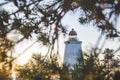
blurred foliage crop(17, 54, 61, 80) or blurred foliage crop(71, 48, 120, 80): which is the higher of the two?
blurred foliage crop(17, 54, 61, 80)

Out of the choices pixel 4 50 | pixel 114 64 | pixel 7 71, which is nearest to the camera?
pixel 7 71

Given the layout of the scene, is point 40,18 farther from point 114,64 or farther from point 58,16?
point 114,64

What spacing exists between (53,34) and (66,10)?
21 cm

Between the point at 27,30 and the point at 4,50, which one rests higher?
the point at 27,30

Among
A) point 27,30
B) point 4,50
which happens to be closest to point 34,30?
point 27,30

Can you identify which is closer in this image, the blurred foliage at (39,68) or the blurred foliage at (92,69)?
the blurred foliage at (92,69)

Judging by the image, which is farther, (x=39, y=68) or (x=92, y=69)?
(x=39, y=68)

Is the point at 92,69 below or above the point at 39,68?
below

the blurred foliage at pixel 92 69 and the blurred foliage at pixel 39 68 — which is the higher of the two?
the blurred foliage at pixel 39 68

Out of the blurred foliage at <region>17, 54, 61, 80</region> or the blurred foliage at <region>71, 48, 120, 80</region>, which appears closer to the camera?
the blurred foliage at <region>71, 48, 120, 80</region>

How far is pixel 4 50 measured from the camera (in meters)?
1.91

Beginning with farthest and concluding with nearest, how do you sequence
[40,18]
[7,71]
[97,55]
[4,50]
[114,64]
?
[40,18], [114,64], [4,50], [97,55], [7,71]

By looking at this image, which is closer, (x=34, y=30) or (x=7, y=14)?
(x=7, y=14)

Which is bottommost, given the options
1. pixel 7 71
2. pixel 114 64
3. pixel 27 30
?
pixel 7 71
